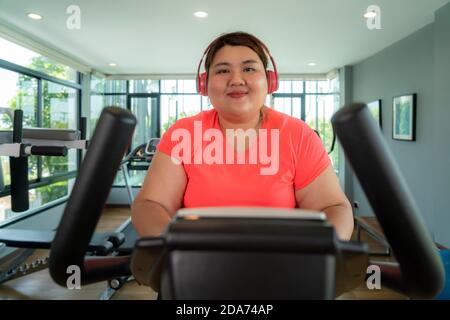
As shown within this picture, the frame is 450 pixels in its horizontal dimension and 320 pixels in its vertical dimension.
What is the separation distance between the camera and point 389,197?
404 mm

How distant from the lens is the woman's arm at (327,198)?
0.75m

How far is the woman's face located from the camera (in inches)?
34.4

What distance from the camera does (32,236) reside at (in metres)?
3.22

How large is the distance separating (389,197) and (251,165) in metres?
0.43

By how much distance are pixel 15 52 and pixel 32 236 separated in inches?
95.9

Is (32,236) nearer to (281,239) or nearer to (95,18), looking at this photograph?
(95,18)

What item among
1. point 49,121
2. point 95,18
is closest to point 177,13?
point 95,18

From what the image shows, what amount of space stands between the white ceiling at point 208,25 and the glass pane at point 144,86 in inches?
65.0

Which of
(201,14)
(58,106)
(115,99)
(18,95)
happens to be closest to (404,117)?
(201,14)

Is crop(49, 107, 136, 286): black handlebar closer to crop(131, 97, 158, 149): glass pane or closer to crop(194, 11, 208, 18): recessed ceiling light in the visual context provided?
crop(194, 11, 208, 18): recessed ceiling light

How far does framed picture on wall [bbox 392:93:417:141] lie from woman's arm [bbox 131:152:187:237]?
4182 millimetres

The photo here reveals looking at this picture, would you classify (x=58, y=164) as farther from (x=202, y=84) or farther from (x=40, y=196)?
(x=202, y=84)

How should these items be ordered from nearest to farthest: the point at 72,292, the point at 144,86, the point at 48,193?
the point at 72,292 → the point at 48,193 → the point at 144,86

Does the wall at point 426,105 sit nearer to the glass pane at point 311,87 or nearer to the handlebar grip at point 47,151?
the glass pane at point 311,87
